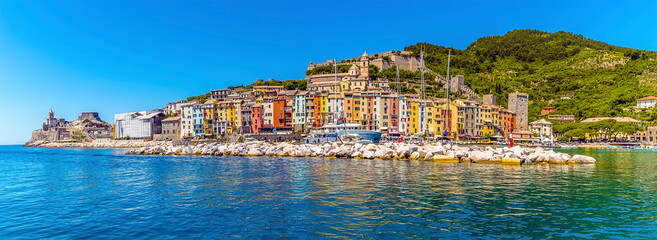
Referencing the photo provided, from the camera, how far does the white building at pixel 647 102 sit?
90.4m

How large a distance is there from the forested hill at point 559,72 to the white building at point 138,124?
8250 centimetres

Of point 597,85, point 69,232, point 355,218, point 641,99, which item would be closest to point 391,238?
point 355,218

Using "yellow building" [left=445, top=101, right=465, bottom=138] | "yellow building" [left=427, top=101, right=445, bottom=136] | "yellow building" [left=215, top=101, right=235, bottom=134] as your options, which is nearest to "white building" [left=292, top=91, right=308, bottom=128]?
"yellow building" [left=215, top=101, right=235, bottom=134]

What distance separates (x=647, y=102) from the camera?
91.4 metres

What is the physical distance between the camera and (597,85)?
370ft

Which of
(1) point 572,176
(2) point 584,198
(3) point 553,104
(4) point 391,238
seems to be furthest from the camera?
(3) point 553,104

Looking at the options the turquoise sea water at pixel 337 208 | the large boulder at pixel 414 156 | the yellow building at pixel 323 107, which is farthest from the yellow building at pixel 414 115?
the turquoise sea water at pixel 337 208

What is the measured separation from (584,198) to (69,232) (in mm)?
16713

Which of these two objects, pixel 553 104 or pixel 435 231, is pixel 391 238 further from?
pixel 553 104

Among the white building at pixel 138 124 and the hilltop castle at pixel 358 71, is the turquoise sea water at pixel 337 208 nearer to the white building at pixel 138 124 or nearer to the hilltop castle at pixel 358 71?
the hilltop castle at pixel 358 71

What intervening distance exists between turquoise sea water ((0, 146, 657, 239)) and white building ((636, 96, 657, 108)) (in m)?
94.6

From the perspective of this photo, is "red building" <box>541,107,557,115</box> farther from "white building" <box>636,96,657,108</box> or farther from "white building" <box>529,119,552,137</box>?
"white building" <box>529,119,552,137</box>

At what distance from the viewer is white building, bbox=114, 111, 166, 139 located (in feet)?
339

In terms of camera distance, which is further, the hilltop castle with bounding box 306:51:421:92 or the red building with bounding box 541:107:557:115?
the red building with bounding box 541:107:557:115
